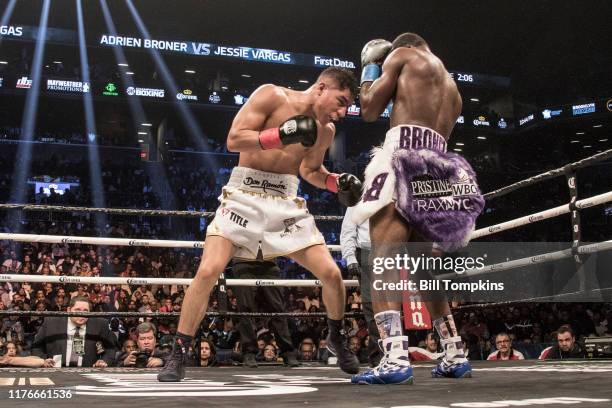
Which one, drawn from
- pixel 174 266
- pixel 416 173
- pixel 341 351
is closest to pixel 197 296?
pixel 341 351

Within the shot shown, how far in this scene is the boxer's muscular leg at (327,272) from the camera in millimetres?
2389

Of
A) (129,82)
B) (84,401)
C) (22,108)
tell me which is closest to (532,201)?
(129,82)

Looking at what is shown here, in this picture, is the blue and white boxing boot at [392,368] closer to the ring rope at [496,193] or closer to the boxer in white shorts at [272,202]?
the boxer in white shorts at [272,202]

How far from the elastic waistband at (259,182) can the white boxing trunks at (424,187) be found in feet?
1.49

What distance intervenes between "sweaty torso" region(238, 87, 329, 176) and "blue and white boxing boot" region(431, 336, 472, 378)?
2.85 feet

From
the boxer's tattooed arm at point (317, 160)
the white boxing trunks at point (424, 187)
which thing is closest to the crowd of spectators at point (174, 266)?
the boxer's tattooed arm at point (317, 160)

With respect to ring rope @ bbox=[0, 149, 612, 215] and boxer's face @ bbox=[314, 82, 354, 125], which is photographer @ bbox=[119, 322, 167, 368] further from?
boxer's face @ bbox=[314, 82, 354, 125]

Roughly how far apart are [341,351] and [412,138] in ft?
2.89

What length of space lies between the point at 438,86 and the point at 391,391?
3.36 feet

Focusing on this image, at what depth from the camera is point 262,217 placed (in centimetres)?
231

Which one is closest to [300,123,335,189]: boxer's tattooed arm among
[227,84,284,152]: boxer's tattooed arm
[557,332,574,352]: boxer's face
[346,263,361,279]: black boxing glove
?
[227,84,284,152]: boxer's tattooed arm

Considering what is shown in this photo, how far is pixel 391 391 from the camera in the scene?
1.54m

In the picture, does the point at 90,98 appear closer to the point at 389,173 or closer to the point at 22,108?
the point at 22,108

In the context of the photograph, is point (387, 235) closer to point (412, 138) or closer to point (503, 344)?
point (412, 138)
